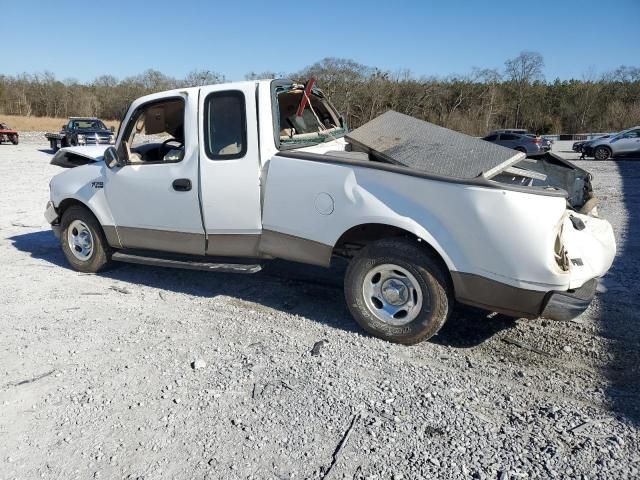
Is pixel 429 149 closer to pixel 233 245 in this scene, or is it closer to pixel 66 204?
pixel 233 245

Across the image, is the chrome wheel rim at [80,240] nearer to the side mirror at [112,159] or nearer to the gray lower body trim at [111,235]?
the gray lower body trim at [111,235]

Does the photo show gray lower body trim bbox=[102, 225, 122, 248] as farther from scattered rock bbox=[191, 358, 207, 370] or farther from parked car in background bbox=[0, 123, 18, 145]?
parked car in background bbox=[0, 123, 18, 145]

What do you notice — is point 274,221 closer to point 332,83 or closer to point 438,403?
point 438,403

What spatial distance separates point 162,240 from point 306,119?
2.02m

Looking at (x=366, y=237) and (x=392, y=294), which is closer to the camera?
(x=392, y=294)

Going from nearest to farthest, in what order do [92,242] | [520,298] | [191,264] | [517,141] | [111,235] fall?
[520,298]
[191,264]
[111,235]
[92,242]
[517,141]

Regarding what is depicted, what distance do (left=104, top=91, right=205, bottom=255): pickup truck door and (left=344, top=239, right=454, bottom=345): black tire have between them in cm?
172

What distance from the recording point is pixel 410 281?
3904 mm

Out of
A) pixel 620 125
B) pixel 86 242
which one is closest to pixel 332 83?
pixel 620 125

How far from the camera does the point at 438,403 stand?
321cm

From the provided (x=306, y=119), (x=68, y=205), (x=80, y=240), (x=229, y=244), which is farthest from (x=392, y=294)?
(x=68, y=205)

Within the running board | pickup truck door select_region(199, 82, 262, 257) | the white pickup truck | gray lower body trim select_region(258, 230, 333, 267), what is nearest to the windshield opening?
the white pickup truck

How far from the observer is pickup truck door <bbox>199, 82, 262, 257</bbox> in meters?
4.46

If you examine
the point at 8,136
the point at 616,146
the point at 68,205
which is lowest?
the point at 68,205
